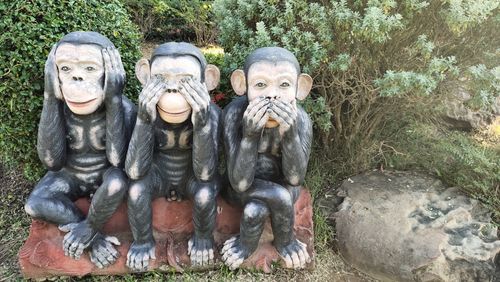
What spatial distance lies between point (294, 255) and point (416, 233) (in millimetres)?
919

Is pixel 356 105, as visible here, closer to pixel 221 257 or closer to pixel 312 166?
pixel 312 166

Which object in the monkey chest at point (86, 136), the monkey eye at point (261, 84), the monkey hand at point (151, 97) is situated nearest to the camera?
the monkey hand at point (151, 97)

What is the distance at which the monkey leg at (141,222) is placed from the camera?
2756mm

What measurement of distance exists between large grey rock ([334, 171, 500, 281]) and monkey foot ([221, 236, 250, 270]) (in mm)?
837

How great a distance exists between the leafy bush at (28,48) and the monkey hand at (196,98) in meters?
1.13

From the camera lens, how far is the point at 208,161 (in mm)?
2719

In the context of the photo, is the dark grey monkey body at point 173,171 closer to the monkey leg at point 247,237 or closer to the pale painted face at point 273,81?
the monkey leg at point 247,237

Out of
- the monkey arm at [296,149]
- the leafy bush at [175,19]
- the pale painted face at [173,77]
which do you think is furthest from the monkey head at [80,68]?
the leafy bush at [175,19]

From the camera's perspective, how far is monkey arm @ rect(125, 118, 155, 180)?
2586 millimetres

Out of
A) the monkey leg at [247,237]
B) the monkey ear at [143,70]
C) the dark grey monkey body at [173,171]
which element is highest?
the monkey ear at [143,70]

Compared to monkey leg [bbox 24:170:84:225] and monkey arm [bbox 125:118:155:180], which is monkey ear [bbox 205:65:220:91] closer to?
monkey arm [bbox 125:118:155:180]

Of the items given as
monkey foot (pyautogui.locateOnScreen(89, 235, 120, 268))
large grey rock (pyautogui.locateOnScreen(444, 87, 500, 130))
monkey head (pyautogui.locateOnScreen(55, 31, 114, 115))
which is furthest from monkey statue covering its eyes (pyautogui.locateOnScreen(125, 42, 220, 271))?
large grey rock (pyautogui.locateOnScreen(444, 87, 500, 130))

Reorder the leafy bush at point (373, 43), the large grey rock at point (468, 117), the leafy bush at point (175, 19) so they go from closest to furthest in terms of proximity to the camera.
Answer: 1. the leafy bush at point (373, 43)
2. the large grey rock at point (468, 117)
3. the leafy bush at point (175, 19)

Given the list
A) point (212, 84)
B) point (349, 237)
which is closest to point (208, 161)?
point (212, 84)
